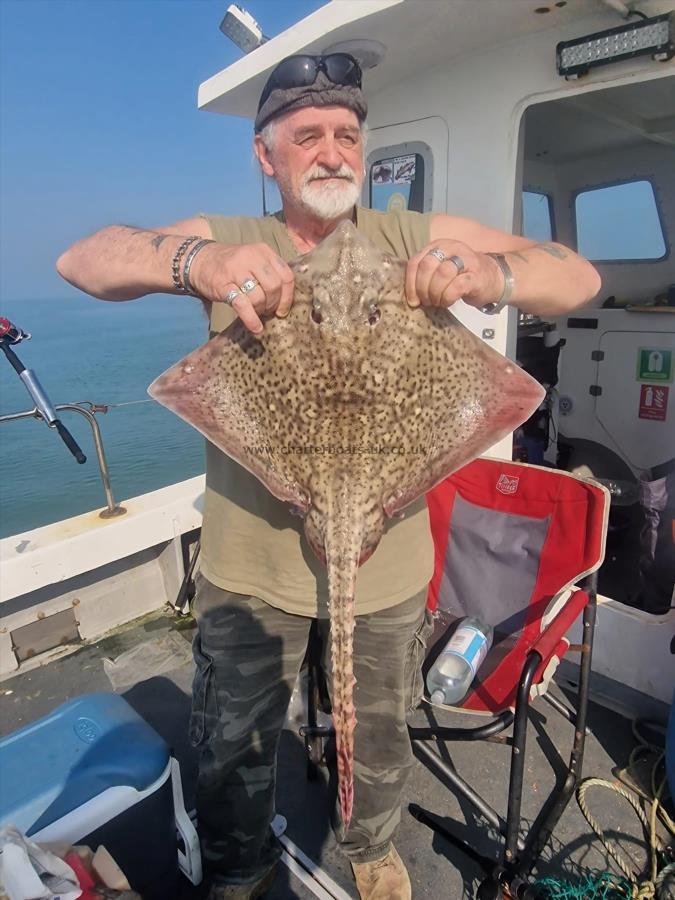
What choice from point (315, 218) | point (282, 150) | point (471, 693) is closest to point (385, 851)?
point (471, 693)

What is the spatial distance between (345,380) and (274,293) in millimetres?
305

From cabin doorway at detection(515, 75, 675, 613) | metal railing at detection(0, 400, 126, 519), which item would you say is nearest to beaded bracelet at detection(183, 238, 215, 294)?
metal railing at detection(0, 400, 126, 519)

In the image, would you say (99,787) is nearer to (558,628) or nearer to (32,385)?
(558,628)

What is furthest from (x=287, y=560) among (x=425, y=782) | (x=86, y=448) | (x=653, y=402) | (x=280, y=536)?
(x=86, y=448)

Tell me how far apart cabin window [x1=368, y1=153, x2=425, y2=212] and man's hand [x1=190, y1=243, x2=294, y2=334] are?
3155 mm

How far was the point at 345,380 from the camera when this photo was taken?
165 centimetres

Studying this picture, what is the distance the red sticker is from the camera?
5867 millimetres

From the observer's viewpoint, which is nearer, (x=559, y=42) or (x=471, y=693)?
(x=471, y=693)

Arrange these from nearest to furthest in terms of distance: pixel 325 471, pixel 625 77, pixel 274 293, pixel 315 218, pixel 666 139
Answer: pixel 274 293
pixel 325 471
pixel 315 218
pixel 625 77
pixel 666 139

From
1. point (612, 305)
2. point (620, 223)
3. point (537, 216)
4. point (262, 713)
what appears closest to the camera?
point (262, 713)

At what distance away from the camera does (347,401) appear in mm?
1660

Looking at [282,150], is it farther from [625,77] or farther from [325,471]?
[625,77]

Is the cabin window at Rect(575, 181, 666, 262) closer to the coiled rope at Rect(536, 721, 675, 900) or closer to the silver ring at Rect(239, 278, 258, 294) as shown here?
the coiled rope at Rect(536, 721, 675, 900)

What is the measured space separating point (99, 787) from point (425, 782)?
1761mm
